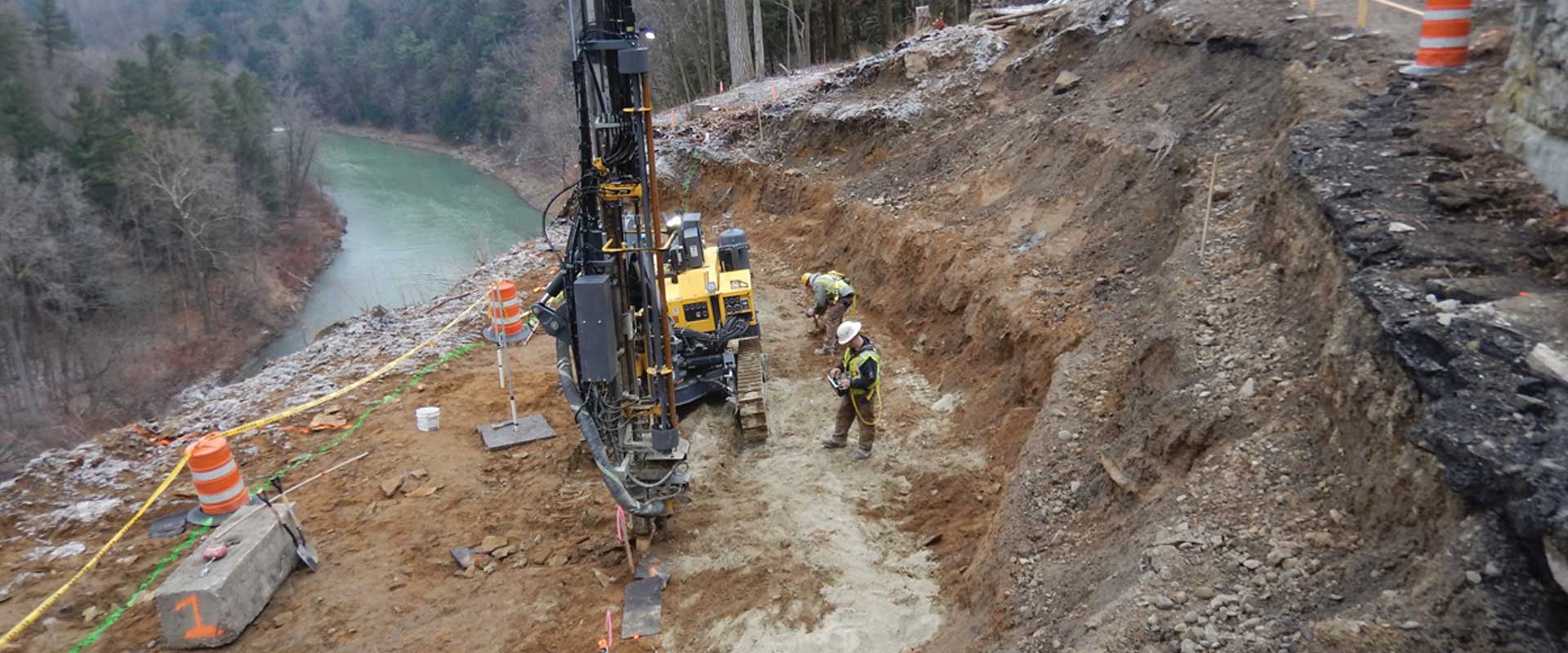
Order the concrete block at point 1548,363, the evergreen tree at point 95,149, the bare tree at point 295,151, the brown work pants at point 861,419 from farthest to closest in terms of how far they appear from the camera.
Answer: the bare tree at point 295,151, the evergreen tree at point 95,149, the brown work pants at point 861,419, the concrete block at point 1548,363

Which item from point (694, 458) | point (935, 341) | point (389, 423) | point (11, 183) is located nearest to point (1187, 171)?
point (935, 341)

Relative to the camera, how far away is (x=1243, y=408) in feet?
19.1

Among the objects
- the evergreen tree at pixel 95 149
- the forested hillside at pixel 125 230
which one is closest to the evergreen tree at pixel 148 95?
the forested hillside at pixel 125 230

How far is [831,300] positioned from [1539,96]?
755cm

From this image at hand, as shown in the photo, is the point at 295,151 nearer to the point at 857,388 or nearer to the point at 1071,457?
the point at 857,388

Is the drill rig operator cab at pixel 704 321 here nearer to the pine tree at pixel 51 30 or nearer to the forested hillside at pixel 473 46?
the forested hillside at pixel 473 46

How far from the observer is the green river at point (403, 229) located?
103ft

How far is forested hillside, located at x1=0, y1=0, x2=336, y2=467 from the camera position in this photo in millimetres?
28016

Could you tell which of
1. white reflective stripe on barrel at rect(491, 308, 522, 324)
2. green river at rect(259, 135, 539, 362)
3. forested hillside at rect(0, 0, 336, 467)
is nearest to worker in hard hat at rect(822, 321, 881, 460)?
white reflective stripe on barrel at rect(491, 308, 522, 324)

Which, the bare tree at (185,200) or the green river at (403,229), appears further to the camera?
the bare tree at (185,200)

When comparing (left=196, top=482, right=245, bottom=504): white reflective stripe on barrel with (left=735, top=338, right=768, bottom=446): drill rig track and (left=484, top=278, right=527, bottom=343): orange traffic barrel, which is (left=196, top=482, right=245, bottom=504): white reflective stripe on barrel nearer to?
(left=484, top=278, right=527, bottom=343): orange traffic barrel

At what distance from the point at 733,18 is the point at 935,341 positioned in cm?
1811

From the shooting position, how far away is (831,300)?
472 inches

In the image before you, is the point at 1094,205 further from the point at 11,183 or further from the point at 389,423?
the point at 11,183
